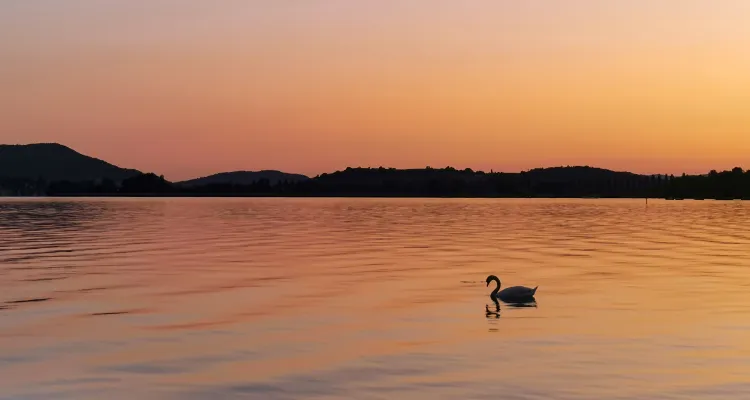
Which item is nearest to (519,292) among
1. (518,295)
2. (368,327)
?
(518,295)

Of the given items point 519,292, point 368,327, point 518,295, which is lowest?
point 368,327

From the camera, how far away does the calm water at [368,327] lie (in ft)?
57.2

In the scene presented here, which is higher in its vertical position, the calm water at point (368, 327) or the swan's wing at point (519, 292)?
the swan's wing at point (519, 292)

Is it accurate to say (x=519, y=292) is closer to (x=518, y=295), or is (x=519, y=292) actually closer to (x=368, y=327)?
(x=518, y=295)

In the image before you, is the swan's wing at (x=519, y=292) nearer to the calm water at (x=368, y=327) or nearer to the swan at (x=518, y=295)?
the swan at (x=518, y=295)

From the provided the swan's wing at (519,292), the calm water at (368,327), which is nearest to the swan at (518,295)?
the swan's wing at (519,292)

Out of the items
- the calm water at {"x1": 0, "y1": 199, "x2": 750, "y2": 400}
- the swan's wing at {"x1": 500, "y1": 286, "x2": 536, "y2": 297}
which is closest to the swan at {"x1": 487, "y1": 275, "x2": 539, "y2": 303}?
the swan's wing at {"x1": 500, "y1": 286, "x2": 536, "y2": 297}

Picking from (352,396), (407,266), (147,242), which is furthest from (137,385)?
(147,242)

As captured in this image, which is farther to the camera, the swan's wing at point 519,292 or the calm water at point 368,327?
the swan's wing at point 519,292

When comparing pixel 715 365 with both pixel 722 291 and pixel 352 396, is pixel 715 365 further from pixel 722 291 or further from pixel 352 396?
pixel 722 291

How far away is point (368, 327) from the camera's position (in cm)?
2445

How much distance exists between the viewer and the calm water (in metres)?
17.4

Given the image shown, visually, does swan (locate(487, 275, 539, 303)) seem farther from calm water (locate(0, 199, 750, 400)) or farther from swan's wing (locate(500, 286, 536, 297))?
calm water (locate(0, 199, 750, 400))

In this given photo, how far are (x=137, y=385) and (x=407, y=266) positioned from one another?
27178mm
